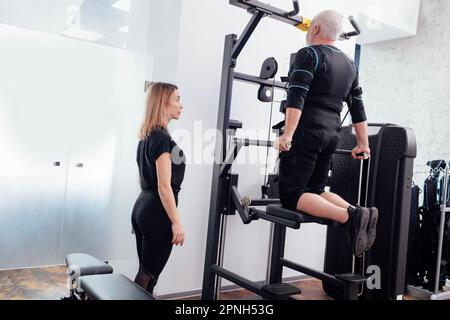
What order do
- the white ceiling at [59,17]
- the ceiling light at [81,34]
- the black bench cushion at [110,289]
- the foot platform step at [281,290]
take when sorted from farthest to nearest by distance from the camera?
1. the ceiling light at [81,34]
2. the white ceiling at [59,17]
3. the foot platform step at [281,290]
4. the black bench cushion at [110,289]

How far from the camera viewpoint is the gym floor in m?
2.76

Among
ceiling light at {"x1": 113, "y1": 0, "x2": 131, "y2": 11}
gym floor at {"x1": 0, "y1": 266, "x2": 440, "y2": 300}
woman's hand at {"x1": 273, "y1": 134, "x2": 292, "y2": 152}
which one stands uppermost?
ceiling light at {"x1": 113, "y1": 0, "x2": 131, "y2": 11}

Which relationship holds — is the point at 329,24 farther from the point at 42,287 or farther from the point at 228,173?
the point at 42,287

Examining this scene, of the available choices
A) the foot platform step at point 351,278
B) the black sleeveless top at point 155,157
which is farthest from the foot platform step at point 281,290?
the black sleeveless top at point 155,157

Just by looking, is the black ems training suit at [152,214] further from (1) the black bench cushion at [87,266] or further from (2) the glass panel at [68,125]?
(2) the glass panel at [68,125]

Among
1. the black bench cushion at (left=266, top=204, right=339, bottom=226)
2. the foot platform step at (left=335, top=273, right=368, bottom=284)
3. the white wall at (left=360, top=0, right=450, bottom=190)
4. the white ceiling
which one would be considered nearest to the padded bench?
the black bench cushion at (left=266, top=204, right=339, bottom=226)

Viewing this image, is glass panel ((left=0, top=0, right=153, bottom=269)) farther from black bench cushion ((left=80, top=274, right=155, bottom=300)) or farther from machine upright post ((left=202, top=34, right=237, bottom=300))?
black bench cushion ((left=80, top=274, right=155, bottom=300))

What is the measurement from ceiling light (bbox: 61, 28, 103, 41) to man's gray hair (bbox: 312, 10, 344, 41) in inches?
81.4

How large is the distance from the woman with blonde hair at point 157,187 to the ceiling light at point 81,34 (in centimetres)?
161

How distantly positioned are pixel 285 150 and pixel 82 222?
2.14m

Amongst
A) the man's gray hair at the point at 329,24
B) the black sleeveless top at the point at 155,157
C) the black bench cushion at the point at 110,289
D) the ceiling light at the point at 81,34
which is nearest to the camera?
the black bench cushion at the point at 110,289

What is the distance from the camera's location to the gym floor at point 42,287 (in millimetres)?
2758

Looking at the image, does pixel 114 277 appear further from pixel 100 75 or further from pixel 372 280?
pixel 100 75
